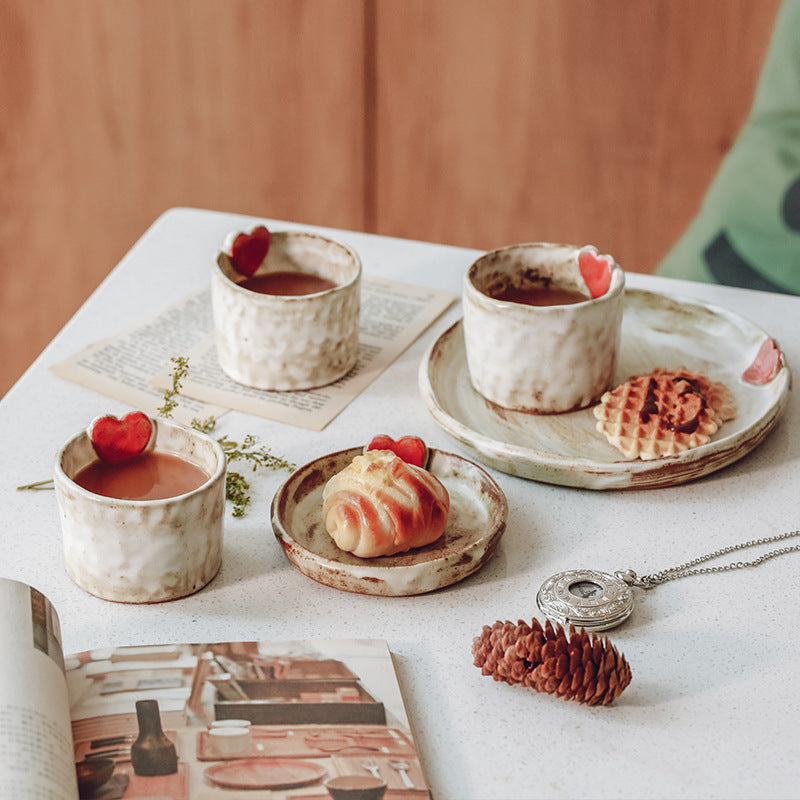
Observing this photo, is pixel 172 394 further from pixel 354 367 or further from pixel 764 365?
pixel 764 365

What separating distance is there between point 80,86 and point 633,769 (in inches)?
82.6

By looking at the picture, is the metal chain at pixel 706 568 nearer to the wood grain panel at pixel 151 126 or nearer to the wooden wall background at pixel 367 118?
the wooden wall background at pixel 367 118

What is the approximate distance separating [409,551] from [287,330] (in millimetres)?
320

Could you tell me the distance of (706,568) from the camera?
855 mm

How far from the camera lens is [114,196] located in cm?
250

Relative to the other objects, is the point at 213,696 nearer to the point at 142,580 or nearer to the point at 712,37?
the point at 142,580

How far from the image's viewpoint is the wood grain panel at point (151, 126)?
230 centimetres

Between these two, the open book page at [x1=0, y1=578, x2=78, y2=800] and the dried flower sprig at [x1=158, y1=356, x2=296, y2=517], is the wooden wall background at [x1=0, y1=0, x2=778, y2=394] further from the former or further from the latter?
the open book page at [x1=0, y1=578, x2=78, y2=800]

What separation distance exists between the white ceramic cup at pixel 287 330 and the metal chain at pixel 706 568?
1.33 ft

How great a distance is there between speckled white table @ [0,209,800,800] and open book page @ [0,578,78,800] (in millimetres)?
73

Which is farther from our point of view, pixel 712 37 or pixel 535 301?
pixel 712 37

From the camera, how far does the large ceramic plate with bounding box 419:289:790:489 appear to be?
3.07 feet

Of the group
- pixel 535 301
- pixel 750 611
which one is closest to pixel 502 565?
pixel 750 611

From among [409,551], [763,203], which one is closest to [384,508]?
[409,551]
